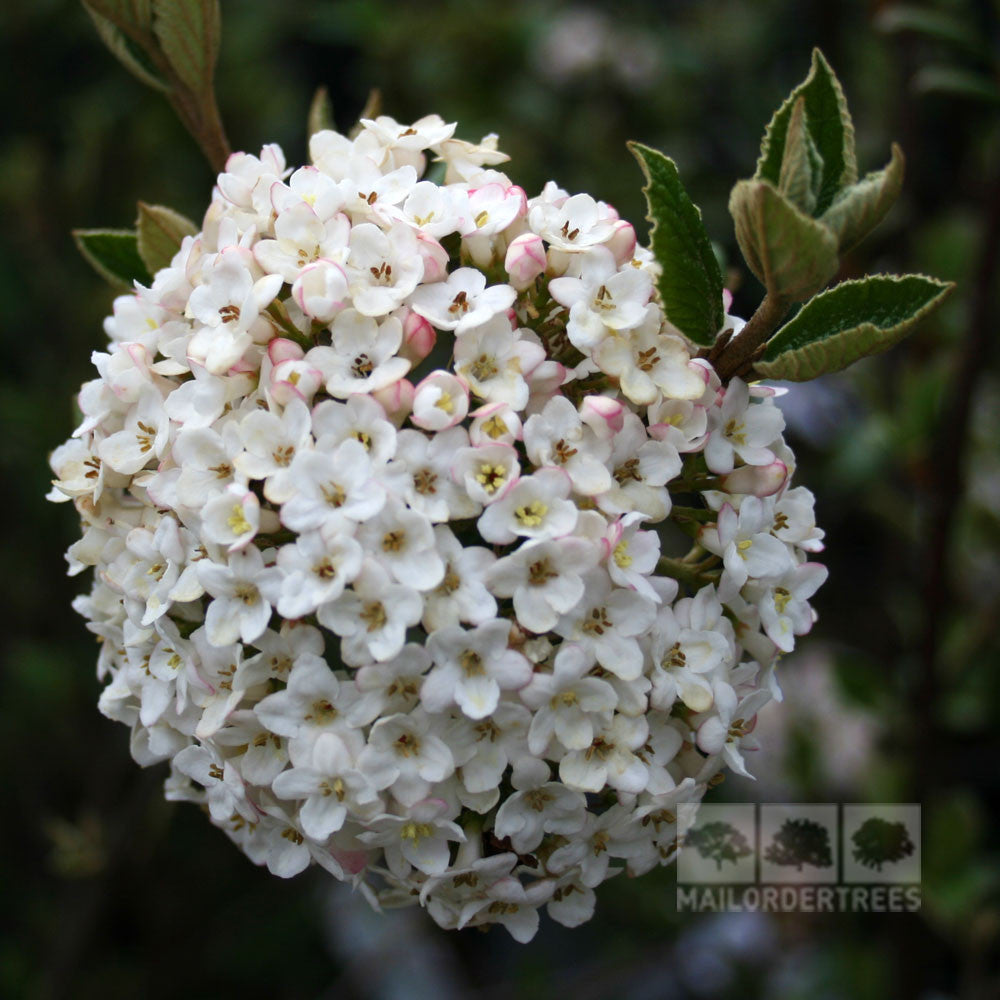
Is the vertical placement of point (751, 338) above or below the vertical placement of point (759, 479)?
above

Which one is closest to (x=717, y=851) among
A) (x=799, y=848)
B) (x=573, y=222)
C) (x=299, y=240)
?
(x=799, y=848)

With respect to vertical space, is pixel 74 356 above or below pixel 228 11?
below

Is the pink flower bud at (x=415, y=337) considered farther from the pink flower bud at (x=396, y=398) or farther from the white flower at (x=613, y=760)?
the white flower at (x=613, y=760)

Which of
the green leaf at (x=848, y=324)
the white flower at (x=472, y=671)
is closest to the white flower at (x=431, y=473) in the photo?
the white flower at (x=472, y=671)

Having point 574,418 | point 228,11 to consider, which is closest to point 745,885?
point 574,418

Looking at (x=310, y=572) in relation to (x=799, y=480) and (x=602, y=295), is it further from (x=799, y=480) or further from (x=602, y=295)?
(x=799, y=480)

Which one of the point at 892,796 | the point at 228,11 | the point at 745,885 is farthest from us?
the point at 228,11

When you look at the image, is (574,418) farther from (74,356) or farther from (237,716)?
(74,356)
